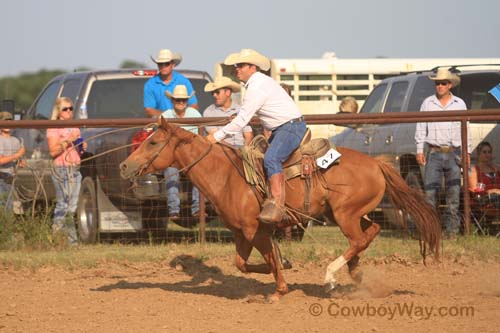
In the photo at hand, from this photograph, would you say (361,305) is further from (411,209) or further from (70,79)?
(70,79)

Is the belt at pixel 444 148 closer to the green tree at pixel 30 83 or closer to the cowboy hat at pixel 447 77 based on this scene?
the cowboy hat at pixel 447 77

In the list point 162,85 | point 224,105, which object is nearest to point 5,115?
point 162,85

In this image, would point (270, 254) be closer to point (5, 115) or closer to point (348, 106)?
point (348, 106)

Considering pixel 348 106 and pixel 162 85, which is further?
pixel 348 106

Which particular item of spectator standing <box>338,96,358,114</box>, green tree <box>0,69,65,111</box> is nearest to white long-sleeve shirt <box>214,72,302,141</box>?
spectator standing <box>338,96,358,114</box>

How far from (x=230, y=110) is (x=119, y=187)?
1802 mm

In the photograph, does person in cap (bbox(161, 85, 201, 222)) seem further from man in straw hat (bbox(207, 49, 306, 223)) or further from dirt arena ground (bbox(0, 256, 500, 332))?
man in straw hat (bbox(207, 49, 306, 223))

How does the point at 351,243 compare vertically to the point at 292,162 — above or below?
below

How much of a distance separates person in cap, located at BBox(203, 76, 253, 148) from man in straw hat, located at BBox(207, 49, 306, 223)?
2.84m

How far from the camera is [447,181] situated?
12.8 metres

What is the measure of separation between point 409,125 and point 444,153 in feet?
2.92

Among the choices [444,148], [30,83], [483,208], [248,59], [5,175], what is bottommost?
[30,83]

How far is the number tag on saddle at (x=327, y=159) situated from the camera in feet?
31.5

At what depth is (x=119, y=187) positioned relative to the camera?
42.9 feet
